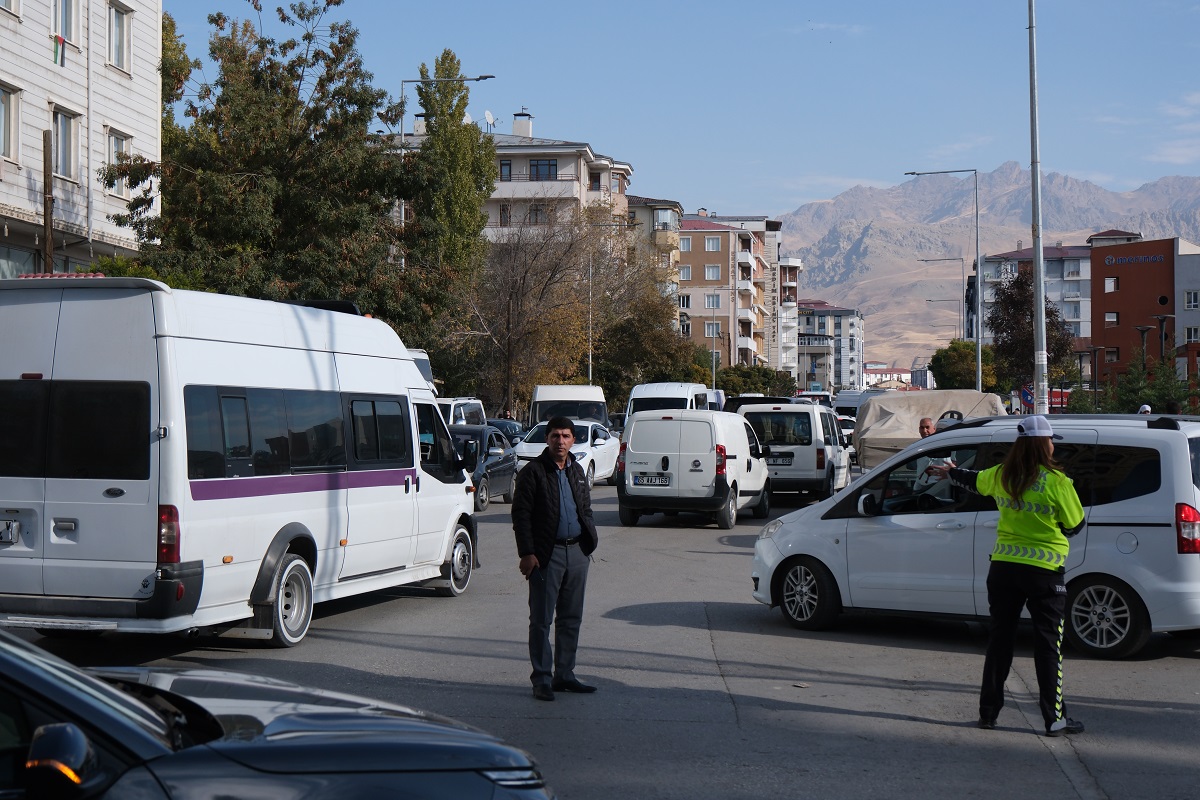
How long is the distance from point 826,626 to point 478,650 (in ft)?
10.2

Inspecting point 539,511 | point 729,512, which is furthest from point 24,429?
point 729,512

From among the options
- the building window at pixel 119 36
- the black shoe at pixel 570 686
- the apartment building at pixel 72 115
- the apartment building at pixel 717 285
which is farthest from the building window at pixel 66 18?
the apartment building at pixel 717 285

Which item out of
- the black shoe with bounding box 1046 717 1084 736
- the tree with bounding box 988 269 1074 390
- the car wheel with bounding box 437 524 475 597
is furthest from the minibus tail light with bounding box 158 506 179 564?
the tree with bounding box 988 269 1074 390

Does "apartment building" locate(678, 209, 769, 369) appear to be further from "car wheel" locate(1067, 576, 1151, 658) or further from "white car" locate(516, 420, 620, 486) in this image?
"car wheel" locate(1067, 576, 1151, 658)

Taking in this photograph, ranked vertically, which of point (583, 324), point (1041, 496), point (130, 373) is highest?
point (583, 324)

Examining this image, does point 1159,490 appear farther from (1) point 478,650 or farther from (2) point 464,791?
(2) point 464,791

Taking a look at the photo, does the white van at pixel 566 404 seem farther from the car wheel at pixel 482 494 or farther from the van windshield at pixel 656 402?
the car wheel at pixel 482 494

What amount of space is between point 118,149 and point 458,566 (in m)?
20.8

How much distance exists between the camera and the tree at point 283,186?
2988cm

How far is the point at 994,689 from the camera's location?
7.74 m

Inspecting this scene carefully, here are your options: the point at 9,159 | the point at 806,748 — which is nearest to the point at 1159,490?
the point at 806,748

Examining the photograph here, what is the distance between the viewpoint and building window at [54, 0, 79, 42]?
26.9 metres

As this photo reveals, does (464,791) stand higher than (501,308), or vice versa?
(501,308)

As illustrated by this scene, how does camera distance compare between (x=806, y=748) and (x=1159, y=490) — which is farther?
(x=1159, y=490)
